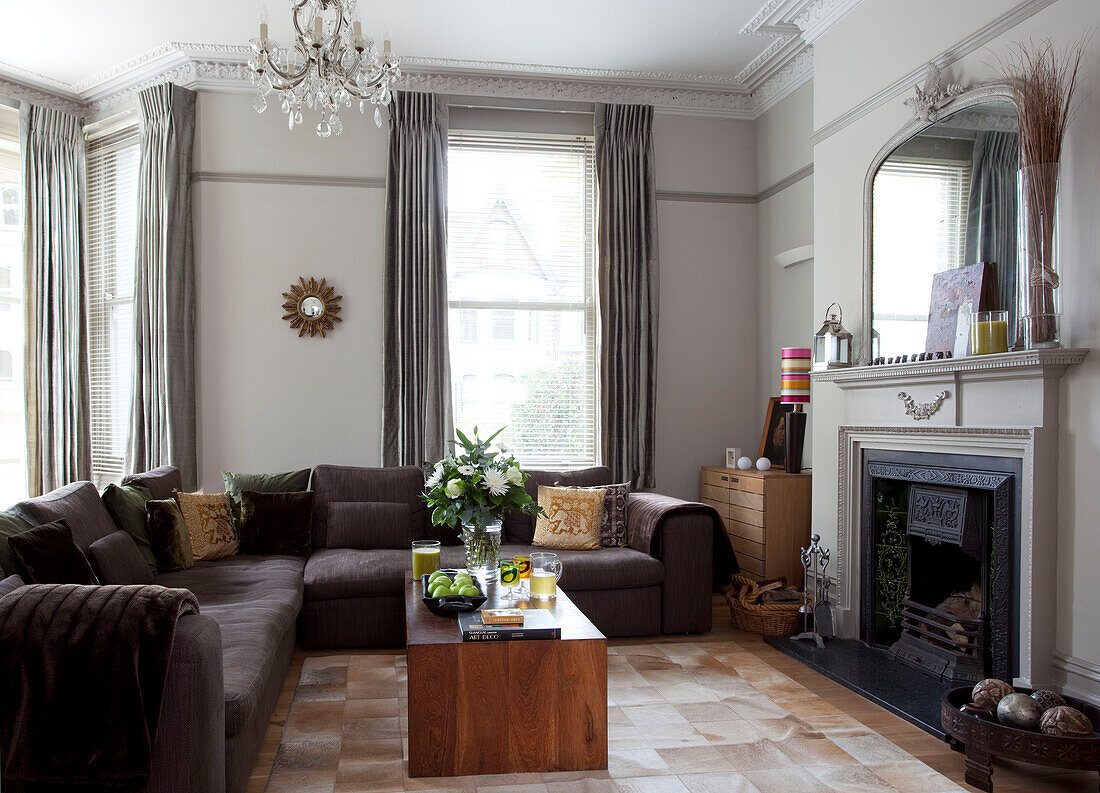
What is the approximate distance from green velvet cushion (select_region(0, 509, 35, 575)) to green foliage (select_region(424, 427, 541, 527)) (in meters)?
1.39

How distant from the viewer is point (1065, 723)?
2430 millimetres

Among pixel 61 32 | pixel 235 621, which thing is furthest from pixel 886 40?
pixel 61 32

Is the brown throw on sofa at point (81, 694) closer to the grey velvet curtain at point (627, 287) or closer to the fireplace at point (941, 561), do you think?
the fireplace at point (941, 561)

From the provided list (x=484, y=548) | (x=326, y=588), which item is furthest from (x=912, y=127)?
(x=326, y=588)

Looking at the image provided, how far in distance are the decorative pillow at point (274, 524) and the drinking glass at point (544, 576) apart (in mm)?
1812

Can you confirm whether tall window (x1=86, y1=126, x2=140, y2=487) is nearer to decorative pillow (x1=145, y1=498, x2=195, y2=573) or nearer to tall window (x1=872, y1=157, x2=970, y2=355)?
decorative pillow (x1=145, y1=498, x2=195, y2=573)

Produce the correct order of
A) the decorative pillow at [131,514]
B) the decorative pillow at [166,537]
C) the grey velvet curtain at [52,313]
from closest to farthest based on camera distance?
the decorative pillow at [131,514] < the decorative pillow at [166,537] < the grey velvet curtain at [52,313]

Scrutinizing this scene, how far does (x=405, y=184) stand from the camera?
534 cm

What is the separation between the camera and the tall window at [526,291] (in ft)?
18.1

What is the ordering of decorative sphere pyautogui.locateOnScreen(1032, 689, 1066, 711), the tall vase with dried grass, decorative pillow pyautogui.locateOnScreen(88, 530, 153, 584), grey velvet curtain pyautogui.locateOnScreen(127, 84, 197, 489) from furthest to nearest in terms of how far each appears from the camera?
1. grey velvet curtain pyautogui.locateOnScreen(127, 84, 197, 489)
2. decorative pillow pyautogui.locateOnScreen(88, 530, 153, 584)
3. the tall vase with dried grass
4. decorative sphere pyautogui.locateOnScreen(1032, 689, 1066, 711)

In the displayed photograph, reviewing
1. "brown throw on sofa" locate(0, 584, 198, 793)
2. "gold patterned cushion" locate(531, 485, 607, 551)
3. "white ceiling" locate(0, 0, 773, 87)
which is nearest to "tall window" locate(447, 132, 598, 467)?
"white ceiling" locate(0, 0, 773, 87)

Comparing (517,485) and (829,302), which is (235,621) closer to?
(517,485)

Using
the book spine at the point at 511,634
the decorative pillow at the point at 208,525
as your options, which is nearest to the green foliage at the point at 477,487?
the book spine at the point at 511,634

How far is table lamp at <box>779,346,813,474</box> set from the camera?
4914 mm
